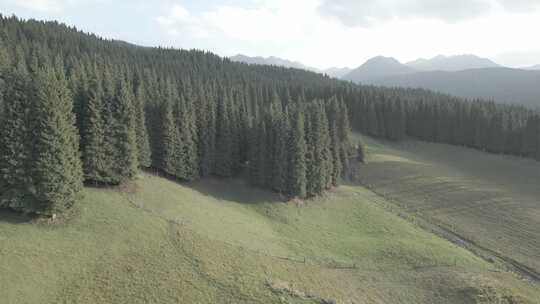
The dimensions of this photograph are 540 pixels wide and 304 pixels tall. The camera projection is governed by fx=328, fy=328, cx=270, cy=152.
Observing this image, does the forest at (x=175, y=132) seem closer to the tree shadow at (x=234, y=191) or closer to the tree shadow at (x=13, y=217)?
the tree shadow at (x=13, y=217)

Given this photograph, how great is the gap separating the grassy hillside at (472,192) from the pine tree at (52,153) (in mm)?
52844

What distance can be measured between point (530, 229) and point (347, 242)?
106 ft

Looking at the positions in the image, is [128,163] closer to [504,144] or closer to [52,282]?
[52,282]

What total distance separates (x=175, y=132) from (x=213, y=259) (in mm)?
29953

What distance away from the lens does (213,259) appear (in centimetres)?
2873

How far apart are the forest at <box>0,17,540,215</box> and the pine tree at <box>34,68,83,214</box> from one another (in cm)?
9

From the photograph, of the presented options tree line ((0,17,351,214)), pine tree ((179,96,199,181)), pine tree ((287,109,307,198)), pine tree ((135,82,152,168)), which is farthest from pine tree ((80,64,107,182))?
pine tree ((287,109,307,198))

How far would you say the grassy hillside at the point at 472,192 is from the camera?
4944cm

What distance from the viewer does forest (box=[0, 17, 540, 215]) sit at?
30328 mm

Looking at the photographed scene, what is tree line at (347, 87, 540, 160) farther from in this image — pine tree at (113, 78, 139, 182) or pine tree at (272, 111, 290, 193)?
pine tree at (113, 78, 139, 182)

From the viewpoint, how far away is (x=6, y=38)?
107 m

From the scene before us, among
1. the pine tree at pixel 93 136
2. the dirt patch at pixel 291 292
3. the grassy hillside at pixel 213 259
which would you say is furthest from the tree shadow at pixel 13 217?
the dirt patch at pixel 291 292

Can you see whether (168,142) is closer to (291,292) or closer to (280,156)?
(280,156)

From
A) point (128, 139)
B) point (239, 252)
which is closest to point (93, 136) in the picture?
point (128, 139)
